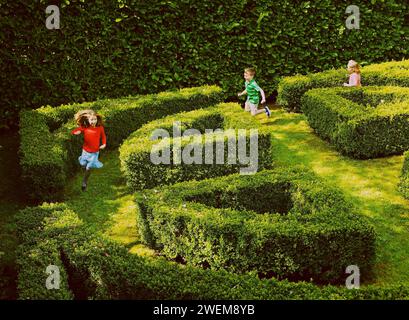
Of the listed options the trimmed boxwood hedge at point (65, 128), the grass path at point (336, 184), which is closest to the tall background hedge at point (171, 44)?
the trimmed boxwood hedge at point (65, 128)

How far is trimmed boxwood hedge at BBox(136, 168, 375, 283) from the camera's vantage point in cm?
812

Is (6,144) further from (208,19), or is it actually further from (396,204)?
(396,204)

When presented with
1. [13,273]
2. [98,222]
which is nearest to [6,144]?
[98,222]

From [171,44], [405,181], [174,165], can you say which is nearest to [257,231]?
[174,165]

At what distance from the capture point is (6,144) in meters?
15.2

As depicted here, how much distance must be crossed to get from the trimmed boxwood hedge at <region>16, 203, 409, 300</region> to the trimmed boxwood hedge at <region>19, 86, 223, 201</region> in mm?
2776

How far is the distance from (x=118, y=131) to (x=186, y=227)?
631 cm

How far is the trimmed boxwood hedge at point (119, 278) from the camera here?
6.55m

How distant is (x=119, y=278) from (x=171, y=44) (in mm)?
11441

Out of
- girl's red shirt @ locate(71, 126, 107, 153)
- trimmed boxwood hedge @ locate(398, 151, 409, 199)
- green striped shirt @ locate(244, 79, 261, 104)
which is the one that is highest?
green striped shirt @ locate(244, 79, 261, 104)

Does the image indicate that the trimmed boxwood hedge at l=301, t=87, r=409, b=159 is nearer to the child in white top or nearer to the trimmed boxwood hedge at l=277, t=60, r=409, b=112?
the child in white top

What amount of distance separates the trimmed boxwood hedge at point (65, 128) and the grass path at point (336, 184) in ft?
1.81

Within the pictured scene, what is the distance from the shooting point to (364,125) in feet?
41.9

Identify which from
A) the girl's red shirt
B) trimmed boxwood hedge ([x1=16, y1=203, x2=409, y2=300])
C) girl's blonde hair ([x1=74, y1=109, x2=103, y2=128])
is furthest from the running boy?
trimmed boxwood hedge ([x1=16, y1=203, x2=409, y2=300])
